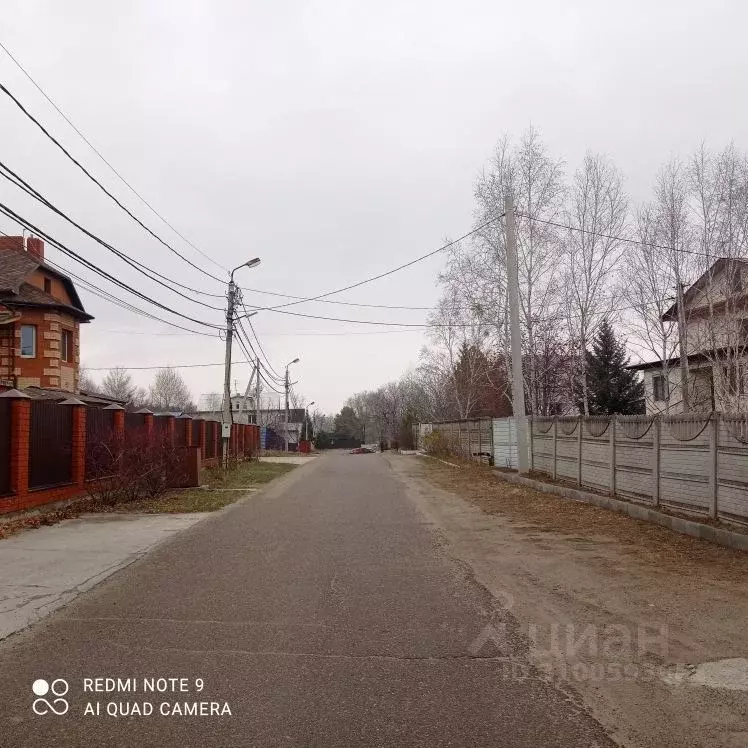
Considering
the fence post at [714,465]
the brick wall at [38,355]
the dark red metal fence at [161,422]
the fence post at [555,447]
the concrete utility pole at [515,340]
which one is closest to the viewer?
the fence post at [714,465]

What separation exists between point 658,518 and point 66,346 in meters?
24.8

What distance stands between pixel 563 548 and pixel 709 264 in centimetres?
1624

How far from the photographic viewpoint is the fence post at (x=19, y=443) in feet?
38.7

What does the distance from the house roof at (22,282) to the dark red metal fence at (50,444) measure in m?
13.8

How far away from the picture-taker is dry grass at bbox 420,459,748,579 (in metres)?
8.05

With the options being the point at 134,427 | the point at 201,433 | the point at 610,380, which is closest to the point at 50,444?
the point at 134,427

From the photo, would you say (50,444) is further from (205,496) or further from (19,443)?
(205,496)

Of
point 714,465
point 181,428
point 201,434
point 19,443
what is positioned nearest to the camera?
point 714,465

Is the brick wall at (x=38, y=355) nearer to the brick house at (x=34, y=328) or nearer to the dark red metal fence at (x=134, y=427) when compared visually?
the brick house at (x=34, y=328)

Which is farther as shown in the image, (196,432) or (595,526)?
(196,432)

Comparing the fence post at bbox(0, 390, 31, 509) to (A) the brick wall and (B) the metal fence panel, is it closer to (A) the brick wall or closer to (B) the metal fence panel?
(B) the metal fence panel

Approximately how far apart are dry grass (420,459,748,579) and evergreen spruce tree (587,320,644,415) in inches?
730

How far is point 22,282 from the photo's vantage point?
26391 millimetres

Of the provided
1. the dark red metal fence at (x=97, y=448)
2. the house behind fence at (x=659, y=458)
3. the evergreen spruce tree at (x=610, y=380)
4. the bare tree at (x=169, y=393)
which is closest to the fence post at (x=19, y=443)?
the dark red metal fence at (x=97, y=448)
